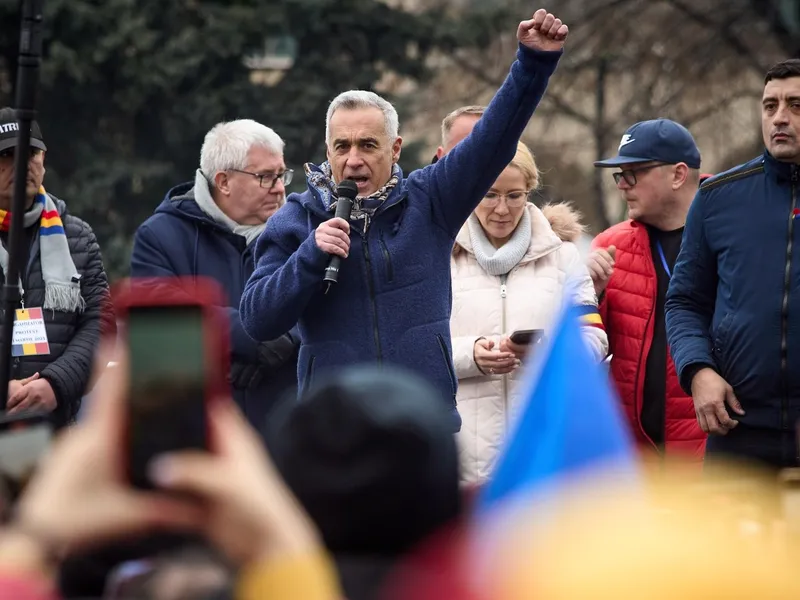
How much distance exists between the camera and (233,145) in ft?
20.7

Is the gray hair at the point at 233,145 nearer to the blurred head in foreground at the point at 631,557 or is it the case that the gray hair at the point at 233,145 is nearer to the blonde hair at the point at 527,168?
the blonde hair at the point at 527,168

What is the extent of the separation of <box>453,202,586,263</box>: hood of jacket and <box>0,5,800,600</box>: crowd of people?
0.01 m

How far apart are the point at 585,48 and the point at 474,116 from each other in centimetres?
1387

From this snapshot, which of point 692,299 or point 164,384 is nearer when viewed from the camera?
point 164,384

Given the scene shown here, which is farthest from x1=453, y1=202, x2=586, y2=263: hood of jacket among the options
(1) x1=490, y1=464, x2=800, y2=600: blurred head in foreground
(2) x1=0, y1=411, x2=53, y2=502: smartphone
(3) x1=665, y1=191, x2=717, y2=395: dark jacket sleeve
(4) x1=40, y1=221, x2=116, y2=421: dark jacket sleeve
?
(1) x1=490, y1=464, x2=800, y2=600: blurred head in foreground

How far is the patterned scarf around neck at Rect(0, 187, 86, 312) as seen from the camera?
604cm

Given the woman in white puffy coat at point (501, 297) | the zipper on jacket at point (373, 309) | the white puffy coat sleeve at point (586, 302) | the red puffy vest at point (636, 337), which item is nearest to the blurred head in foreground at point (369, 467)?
the zipper on jacket at point (373, 309)

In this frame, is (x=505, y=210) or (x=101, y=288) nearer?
(x=505, y=210)

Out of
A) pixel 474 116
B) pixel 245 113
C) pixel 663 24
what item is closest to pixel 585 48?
pixel 663 24

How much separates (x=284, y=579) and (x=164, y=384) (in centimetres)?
26

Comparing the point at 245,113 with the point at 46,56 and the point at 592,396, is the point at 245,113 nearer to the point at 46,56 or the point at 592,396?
the point at 46,56

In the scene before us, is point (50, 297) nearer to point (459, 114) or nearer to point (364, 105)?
point (364, 105)

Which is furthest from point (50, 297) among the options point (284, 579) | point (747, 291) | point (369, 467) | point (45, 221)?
point (284, 579)

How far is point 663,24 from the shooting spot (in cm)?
1947
